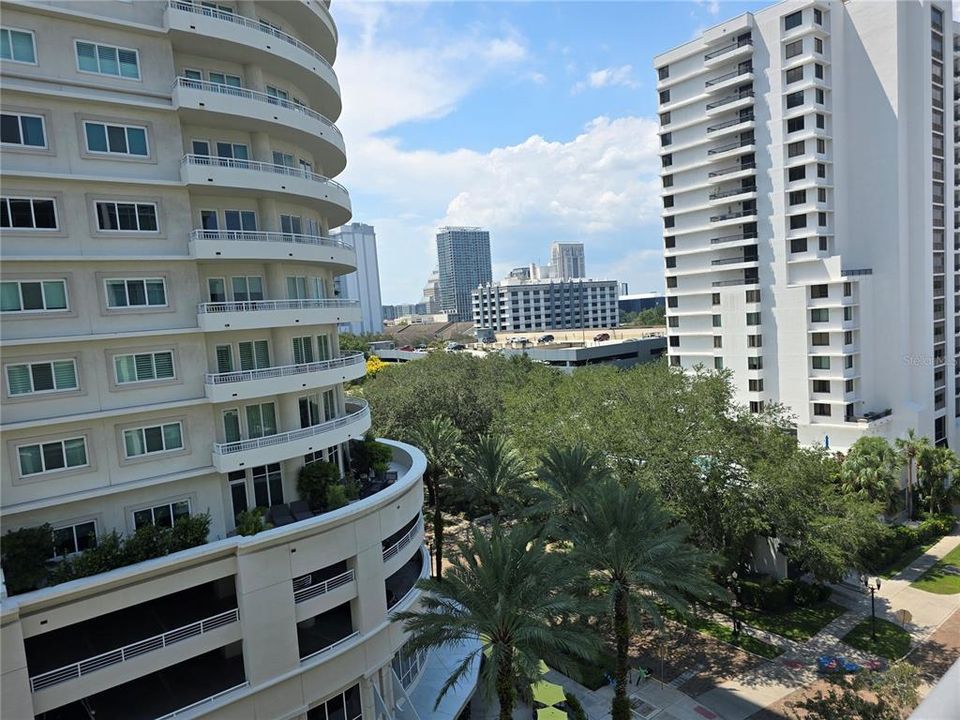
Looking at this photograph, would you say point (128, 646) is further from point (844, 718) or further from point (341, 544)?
point (844, 718)

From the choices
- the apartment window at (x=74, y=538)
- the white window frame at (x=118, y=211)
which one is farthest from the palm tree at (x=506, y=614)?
the white window frame at (x=118, y=211)

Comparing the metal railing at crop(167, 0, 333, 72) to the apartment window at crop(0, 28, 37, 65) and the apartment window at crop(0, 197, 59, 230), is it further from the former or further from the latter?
the apartment window at crop(0, 197, 59, 230)

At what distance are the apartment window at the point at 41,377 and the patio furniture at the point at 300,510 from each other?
856 centimetres

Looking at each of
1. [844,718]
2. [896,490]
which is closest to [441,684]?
[844,718]

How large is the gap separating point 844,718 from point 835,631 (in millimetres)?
13335

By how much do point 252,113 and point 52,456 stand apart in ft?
43.8

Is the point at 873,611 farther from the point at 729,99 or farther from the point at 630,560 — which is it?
the point at 729,99

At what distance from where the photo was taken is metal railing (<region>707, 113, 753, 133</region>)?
5153 centimetres

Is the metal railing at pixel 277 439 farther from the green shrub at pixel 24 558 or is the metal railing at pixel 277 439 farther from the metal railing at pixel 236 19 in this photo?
the metal railing at pixel 236 19

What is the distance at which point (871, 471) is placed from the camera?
131 ft

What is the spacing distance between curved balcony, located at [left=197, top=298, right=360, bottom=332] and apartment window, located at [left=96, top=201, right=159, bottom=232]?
10.5ft

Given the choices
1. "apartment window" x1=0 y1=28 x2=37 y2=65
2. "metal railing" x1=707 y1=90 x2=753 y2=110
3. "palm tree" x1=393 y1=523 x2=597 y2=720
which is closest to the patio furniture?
"palm tree" x1=393 y1=523 x2=597 y2=720

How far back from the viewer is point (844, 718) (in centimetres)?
1841

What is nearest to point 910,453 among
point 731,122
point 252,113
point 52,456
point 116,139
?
point 731,122
